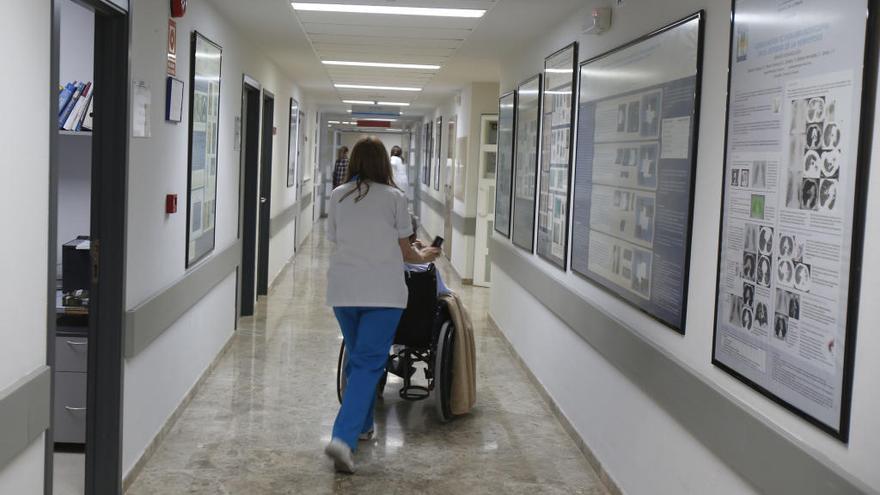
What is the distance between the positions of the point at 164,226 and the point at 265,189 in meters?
4.81

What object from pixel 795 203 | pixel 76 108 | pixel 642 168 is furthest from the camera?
pixel 76 108

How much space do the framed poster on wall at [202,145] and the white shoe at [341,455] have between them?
149cm

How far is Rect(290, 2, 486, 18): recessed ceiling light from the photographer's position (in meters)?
5.47

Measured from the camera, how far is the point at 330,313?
8.64 meters

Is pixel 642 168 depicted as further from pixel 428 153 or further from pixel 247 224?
pixel 428 153

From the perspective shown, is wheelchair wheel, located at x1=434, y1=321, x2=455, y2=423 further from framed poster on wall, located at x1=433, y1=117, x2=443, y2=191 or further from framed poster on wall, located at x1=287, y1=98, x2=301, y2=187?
framed poster on wall, located at x1=433, y1=117, x2=443, y2=191

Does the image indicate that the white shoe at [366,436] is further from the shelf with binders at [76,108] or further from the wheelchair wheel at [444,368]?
the shelf with binders at [76,108]

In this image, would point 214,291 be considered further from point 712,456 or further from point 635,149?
point 712,456

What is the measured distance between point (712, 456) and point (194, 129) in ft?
11.1

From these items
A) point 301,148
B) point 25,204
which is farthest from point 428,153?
point 25,204

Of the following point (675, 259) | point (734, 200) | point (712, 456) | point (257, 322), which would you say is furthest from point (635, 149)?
point (257, 322)

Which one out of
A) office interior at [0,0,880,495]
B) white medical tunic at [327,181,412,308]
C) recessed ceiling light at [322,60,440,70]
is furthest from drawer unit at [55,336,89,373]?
recessed ceiling light at [322,60,440,70]

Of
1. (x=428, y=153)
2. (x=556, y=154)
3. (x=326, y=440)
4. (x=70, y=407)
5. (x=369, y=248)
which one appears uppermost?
(x=428, y=153)

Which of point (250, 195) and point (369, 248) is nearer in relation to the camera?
point (369, 248)
